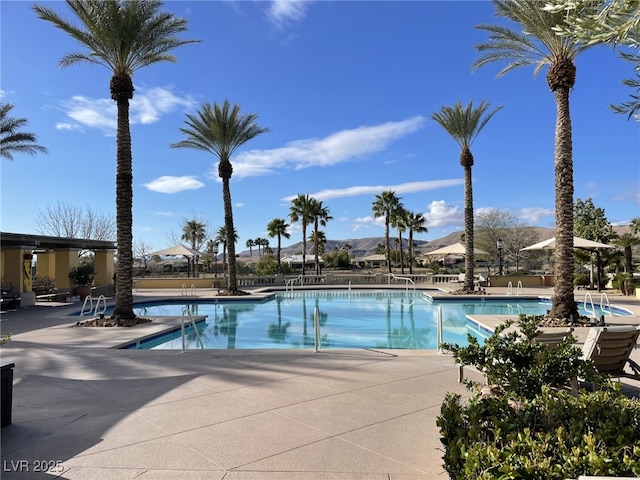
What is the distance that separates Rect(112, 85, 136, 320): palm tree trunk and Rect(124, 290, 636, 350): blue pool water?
231 cm

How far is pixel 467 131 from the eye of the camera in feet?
69.2

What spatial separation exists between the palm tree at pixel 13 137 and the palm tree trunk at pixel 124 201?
13863 mm

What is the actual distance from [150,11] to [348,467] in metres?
13.2

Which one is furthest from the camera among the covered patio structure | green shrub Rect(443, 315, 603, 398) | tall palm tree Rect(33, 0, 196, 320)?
the covered patio structure

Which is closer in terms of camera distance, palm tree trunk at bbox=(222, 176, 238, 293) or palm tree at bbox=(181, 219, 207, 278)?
palm tree trunk at bbox=(222, 176, 238, 293)

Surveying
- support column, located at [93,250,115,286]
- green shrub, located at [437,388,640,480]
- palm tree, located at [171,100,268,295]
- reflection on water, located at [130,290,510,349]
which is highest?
palm tree, located at [171,100,268,295]

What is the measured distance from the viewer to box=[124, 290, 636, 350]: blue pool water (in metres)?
11.5

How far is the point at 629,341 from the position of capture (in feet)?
16.9

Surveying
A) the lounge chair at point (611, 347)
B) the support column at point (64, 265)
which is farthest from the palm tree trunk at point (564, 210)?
the support column at point (64, 265)

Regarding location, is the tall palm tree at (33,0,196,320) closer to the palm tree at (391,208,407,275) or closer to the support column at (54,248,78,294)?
the support column at (54,248,78,294)

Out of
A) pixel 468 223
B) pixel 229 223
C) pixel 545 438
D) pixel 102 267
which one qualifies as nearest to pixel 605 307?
pixel 468 223

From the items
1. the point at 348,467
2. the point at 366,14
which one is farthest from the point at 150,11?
the point at 348,467

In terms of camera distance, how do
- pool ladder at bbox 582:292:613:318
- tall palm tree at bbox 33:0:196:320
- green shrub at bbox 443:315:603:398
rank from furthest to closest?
pool ladder at bbox 582:292:613:318, tall palm tree at bbox 33:0:196:320, green shrub at bbox 443:315:603:398

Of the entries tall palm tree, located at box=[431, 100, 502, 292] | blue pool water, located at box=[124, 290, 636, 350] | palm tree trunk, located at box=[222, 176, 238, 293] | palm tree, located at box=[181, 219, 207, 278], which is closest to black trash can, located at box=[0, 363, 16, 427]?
blue pool water, located at box=[124, 290, 636, 350]
